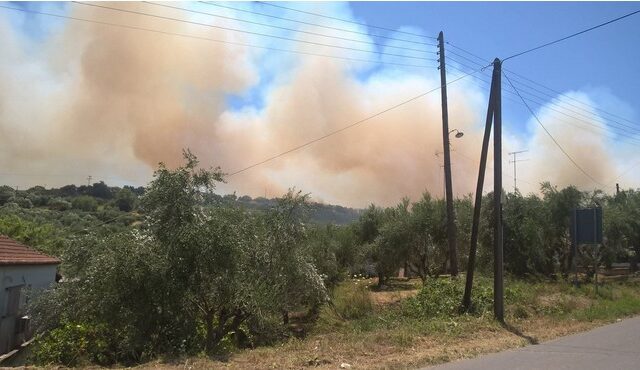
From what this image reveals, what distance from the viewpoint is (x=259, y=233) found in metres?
16.9

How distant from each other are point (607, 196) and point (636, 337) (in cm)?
2820

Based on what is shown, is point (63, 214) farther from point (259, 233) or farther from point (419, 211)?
point (259, 233)

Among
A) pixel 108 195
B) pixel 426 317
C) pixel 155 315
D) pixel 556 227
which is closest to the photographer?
pixel 155 315

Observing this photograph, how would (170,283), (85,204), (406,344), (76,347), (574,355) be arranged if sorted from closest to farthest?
(574,355) < (406,344) < (170,283) < (76,347) < (85,204)

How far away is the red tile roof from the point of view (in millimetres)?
19625

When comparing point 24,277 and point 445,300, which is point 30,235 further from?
point 445,300

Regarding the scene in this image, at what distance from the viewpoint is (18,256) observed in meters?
21.0

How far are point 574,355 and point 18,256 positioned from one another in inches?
793

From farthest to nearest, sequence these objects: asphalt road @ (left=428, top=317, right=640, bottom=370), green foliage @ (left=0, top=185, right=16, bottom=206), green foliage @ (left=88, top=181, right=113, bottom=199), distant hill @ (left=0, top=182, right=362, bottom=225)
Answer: green foliage @ (left=88, top=181, right=113, bottom=199), green foliage @ (left=0, top=185, right=16, bottom=206), distant hill @ (left=0, top=182, right=362, bottom=225), asphalt road @ (left=428, top=317, right=640, bottom=370)

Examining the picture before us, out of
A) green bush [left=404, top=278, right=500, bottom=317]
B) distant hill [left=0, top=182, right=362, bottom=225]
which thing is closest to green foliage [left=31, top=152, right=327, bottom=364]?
green bush [left=404, top=278, right=500, bottom=317]

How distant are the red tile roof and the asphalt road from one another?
1690cm

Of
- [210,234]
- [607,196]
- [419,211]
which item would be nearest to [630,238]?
[607,196]

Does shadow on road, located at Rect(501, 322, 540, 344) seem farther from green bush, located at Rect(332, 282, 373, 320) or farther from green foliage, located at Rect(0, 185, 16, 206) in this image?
green foliage, located at Rect(0, 185, 16, 206)

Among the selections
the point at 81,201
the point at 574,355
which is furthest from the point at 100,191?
the point at 574,355
